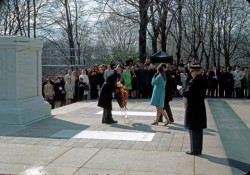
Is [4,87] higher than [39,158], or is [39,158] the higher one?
[4,87]

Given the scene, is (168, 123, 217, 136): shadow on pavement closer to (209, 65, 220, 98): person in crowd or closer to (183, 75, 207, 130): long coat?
(183, 75, 207, 130): long coat

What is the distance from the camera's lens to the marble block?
33.1 ft

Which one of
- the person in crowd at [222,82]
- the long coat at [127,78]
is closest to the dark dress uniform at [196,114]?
the long coat at [127,78]

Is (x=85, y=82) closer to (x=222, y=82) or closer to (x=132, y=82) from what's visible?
(x=132, y=82)

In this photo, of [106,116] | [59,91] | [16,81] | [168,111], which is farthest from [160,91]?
[59,91]

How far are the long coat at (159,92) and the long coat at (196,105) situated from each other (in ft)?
9.24

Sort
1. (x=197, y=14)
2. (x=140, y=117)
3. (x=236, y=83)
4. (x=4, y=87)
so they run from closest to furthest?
→ (x=4, y=87) < (x=140, y=117) < (x=236, y=83) < (x=197, y=14)

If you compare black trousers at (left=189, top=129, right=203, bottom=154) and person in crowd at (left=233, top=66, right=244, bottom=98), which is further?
person in crowd at (left=233, top=66, right=244, bottom=98)

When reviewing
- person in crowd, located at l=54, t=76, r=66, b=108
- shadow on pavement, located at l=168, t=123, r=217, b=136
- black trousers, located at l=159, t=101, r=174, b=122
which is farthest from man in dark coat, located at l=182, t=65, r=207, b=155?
person in crowd, located at l=54, t=76, r=66, b=108

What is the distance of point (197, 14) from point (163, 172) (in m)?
22.1

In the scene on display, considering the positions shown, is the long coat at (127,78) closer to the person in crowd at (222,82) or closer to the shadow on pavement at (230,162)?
the person in crowd at (222,82)

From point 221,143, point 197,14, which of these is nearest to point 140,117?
point 221,143

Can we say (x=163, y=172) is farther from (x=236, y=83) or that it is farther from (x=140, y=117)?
(x=236, y=83)

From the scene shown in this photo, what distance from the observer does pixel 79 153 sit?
697 cm
